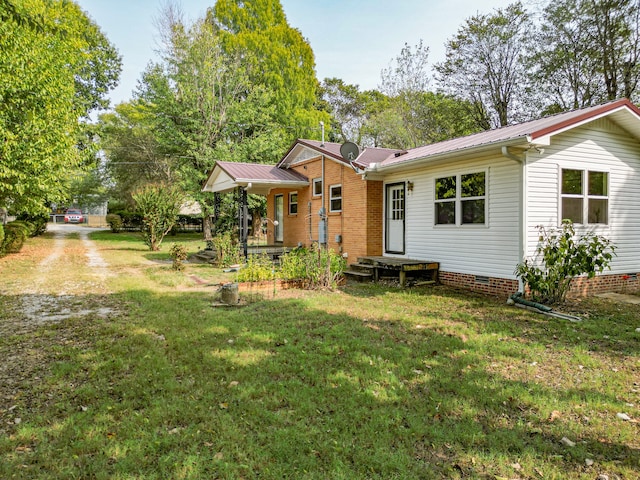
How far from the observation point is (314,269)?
949 cm

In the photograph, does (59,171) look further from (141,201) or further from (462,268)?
(462,268)

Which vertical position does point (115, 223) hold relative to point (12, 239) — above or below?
above

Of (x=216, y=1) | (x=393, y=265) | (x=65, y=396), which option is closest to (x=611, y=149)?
(x=393, y=265)

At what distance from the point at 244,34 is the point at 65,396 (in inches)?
1085

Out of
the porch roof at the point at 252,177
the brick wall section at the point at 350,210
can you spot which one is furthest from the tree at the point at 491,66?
the brick wall section at the point at 350,210

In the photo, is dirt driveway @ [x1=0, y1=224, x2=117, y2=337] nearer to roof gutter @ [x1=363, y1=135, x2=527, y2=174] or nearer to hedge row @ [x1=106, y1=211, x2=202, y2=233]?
roof gutter @ [x1=363, y1=135, x2=527, y2=174]

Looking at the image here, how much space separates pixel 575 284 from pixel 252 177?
10.1 metres

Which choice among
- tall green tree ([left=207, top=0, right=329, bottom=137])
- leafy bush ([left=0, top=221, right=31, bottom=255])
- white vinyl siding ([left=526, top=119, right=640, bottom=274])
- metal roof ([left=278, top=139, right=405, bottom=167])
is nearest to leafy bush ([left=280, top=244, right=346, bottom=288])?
metal roof ([left=278, top=139, right=405, bottom=167])

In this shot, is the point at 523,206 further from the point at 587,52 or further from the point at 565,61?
the point at 565,61

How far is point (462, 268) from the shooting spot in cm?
953

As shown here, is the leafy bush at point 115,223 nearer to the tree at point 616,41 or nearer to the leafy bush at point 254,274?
the leafy bush at point 254,274

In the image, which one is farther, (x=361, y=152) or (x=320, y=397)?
(x=361, y=152)

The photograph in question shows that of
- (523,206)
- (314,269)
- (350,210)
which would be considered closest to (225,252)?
(350,210)

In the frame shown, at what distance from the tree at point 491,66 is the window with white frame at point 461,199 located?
1873 cm
